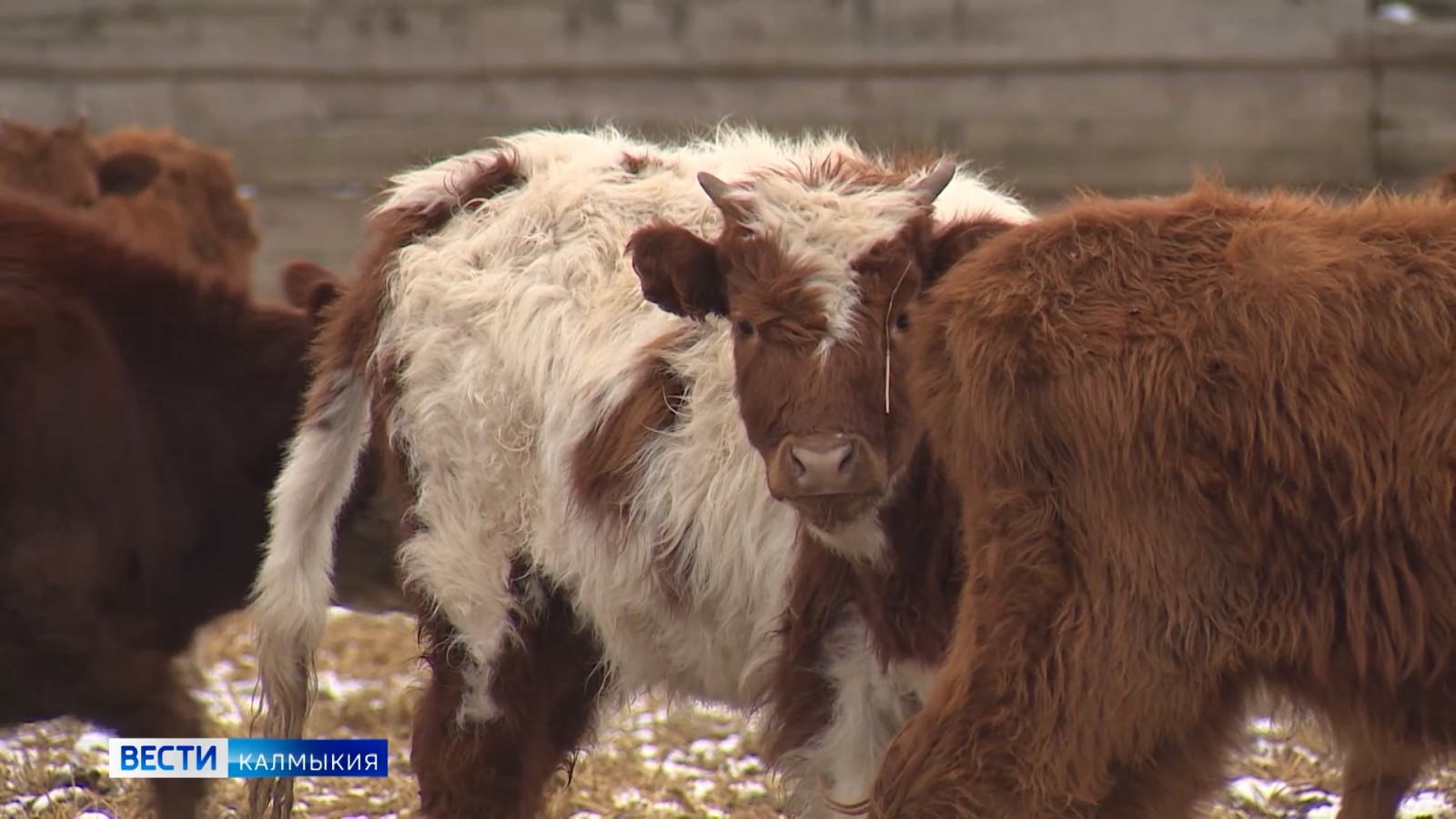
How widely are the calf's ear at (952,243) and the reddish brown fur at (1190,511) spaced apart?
41cm

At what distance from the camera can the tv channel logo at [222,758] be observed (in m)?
4.55

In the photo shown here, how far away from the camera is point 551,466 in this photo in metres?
4.12

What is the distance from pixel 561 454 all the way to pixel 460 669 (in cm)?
64

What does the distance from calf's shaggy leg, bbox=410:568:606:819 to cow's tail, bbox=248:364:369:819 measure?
1.19 feet

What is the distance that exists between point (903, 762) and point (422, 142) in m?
6.83

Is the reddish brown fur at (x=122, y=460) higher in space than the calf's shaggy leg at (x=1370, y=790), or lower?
higher

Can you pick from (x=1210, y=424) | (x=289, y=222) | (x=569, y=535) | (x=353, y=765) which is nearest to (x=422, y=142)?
(x=289, y=222)

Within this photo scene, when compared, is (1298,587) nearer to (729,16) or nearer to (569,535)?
(569,535)

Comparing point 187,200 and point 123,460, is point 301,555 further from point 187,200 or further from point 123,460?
point 187,200

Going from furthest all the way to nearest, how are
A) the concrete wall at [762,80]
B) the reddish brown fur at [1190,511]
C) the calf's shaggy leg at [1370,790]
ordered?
the concrete wall at [762,80] < the calf's shaggy leg at [1370,790] < the reddish brown fur at [1190,511]

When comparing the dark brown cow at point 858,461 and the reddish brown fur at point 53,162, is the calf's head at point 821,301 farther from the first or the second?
the reddish brown fur at point 53,162

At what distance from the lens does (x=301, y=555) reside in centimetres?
459

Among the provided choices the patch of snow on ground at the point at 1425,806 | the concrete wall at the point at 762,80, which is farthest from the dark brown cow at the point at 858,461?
the concrete wall at the point at 762,80

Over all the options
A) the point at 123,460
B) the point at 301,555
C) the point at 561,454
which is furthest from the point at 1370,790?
the point at 123,460
